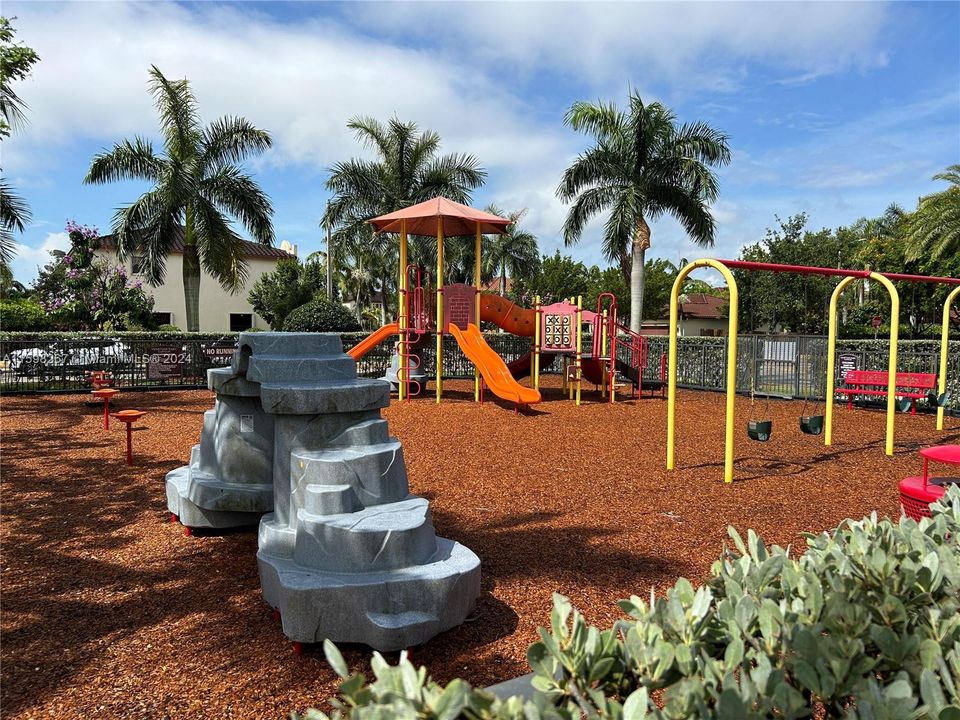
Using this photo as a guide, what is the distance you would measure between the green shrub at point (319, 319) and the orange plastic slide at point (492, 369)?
34.7 ft

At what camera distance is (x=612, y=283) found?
174 ft

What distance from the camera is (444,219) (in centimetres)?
1608

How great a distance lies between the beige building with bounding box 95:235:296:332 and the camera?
4109 cm

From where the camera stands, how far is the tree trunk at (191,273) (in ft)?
74.2

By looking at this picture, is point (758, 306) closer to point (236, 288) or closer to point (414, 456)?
point (236, 288)

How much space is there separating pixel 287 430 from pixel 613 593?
93.4 inches

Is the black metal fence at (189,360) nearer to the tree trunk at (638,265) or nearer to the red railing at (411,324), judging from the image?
the red railing at (411,324)

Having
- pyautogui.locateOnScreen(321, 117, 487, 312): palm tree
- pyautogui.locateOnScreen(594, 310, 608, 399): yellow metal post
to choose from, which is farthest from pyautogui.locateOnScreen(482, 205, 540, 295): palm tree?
pyautogui.locateOnScreen(594, 310, 608, 399): yellow metal post

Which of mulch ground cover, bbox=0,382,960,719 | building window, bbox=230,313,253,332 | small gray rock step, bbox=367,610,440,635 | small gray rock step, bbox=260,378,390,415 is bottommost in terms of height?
mulch ground cover, bbox=0,382,960,719

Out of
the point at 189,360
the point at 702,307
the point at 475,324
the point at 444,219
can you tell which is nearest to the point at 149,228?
the point at 189,360

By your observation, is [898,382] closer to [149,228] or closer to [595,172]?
[595,172]

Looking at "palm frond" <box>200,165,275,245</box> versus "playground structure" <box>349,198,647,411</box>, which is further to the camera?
"palm frond" <box>200,165,275,245</box>

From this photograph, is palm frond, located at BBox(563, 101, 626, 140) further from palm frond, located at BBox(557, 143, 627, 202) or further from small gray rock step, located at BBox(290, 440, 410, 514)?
small gray rock step, located at BBox(290, 440, 410, 514)

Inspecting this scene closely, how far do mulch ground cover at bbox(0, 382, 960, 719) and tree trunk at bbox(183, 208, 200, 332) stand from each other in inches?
490
